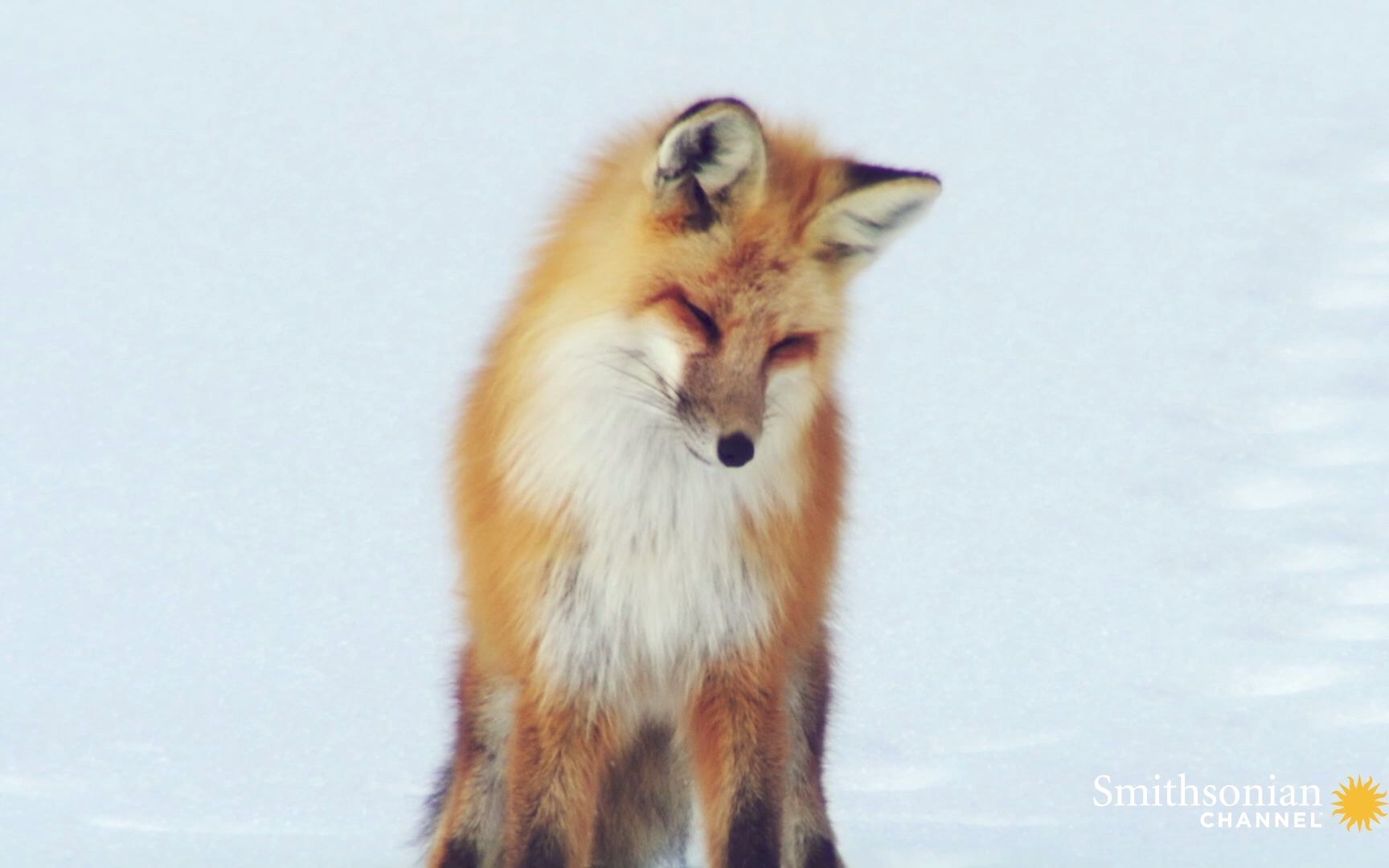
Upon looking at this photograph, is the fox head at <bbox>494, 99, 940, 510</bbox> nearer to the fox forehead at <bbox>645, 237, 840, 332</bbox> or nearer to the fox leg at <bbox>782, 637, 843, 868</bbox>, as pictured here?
the fox forehead at <bbox>645, 237, 840, 332</bbox>

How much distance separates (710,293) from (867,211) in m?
0.44

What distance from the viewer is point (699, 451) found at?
3910 millimetres

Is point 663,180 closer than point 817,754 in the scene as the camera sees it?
Yes

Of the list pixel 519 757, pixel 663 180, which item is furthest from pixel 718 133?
pixel 519 757

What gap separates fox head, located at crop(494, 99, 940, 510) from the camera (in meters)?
3.90

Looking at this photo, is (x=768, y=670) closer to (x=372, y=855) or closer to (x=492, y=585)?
(x=492, y=585)

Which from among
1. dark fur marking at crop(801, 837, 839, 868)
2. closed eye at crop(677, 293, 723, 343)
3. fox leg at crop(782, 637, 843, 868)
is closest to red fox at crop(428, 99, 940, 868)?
closed eye at crop(677, 293, 723, 343)

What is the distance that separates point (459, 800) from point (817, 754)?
0.86 meters

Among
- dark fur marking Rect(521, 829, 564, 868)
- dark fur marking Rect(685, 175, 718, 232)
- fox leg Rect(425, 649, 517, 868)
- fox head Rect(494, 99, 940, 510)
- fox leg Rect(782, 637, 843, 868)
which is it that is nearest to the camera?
fox head Rect(494, 99, 940, 510)

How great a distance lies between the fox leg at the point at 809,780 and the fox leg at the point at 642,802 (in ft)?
0.87

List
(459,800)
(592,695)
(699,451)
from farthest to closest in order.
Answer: (459,800) → (592,695) → (699,451)

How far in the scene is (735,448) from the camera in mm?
3793

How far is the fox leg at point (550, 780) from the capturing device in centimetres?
420

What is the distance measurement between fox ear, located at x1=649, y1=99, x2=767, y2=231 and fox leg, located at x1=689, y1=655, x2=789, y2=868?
1.01 metres
